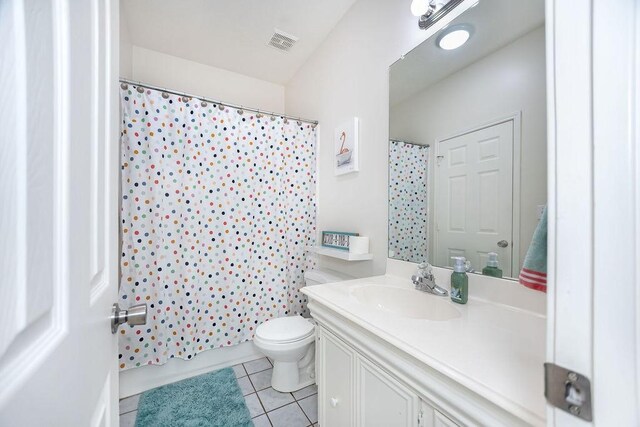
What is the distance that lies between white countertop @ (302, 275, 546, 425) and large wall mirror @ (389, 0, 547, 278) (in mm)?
201

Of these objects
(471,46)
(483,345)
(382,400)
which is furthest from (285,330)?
(471,46)

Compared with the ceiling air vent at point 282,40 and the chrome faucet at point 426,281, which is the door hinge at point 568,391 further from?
the ceiling air vent at point 282,40

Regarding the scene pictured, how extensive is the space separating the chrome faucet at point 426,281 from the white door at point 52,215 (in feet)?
3.63

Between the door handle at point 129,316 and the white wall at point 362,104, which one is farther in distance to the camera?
the white wall at point 362,104

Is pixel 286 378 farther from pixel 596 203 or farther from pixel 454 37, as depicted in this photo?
pixel 454 37

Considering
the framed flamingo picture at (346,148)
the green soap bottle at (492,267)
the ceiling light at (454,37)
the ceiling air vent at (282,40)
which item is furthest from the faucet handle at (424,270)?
the ceiling air vent at (282,40)

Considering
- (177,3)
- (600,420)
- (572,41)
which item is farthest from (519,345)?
(177,3)

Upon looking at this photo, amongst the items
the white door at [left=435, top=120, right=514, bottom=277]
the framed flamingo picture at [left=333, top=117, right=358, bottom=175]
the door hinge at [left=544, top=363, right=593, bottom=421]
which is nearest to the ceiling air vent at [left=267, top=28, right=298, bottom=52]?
the framed flamingo picture at [left=333, top=117, right=358, bottom=175]

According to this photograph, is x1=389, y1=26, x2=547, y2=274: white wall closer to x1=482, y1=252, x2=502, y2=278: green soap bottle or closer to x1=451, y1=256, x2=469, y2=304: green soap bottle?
x1=482, y1=252, x2=502, y2=278: green soap bottle

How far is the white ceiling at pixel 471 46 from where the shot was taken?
920 mm

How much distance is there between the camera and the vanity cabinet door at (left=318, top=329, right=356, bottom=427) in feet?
3.10

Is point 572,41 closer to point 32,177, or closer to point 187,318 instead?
point 32,177

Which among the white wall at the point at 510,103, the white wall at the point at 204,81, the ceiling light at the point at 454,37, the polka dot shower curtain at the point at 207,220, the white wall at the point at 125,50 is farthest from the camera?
the white wall at the point at 204,81

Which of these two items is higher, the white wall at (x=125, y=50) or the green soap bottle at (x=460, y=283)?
the white wall at (x=125, y=50)
